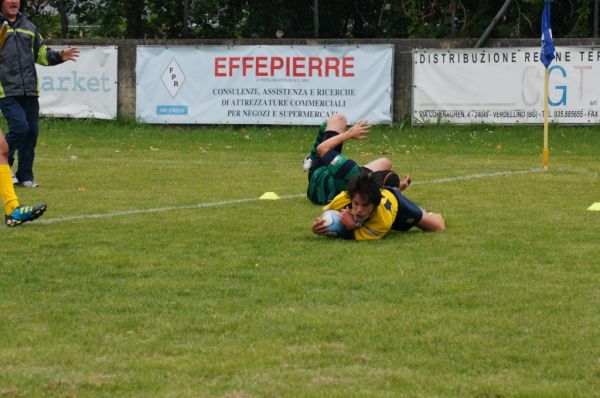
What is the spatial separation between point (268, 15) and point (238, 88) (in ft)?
8.60

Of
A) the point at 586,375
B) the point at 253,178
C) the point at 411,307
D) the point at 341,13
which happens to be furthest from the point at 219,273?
the point at 341,13

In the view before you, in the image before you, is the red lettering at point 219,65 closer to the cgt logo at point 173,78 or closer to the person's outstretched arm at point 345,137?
the cgt logo at point 173,78

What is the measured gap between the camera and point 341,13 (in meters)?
24.6

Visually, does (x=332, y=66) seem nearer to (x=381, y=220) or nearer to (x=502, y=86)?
(x=502, y=86)

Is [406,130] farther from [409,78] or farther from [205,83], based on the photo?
[205,83]

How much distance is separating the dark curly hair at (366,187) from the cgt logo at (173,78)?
14.9 metres

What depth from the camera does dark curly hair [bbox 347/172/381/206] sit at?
8297 millimetres

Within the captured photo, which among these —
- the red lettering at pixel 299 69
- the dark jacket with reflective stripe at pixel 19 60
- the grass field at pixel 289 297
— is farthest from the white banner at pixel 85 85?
the grass field at pixel 289 297

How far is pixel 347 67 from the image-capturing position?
73.8 ft

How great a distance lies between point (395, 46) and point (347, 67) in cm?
105

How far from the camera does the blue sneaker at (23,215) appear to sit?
9281mm

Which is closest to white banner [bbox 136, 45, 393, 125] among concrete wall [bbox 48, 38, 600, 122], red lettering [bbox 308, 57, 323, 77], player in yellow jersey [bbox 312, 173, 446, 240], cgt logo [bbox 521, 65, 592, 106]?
red lettering [bbox 308, 57, 323, 77]

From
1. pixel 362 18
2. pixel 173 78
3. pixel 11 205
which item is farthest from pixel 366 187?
pixel 362 18

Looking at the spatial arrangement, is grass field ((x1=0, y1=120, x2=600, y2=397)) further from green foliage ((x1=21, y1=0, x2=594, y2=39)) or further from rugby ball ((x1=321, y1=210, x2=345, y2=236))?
green foliage ((x1=21, y1=0, x2=594, y2=39))
